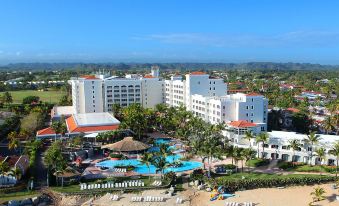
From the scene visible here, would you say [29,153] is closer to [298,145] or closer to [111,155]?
[111,155]

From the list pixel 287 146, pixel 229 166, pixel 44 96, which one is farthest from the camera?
pixel 44 96

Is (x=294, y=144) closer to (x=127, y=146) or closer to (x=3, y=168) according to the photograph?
(x=127, y=146)

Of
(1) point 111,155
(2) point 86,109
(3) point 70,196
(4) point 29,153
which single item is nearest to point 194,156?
(1) point 111,155

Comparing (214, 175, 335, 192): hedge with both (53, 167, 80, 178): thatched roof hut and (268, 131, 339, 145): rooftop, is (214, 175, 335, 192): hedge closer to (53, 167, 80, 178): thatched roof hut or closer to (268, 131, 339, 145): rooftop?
(268, 131, 339, 145): rooftop

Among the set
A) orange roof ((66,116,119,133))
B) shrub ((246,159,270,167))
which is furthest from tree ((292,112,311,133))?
orange roof ((66,116,119,133))

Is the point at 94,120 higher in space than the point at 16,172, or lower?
higher

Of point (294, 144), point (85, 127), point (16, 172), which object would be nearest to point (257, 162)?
point (294, 144)

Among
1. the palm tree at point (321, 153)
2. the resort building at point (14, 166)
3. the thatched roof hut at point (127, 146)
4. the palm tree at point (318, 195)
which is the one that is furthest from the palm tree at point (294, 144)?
the resort building at point (14, 166)
